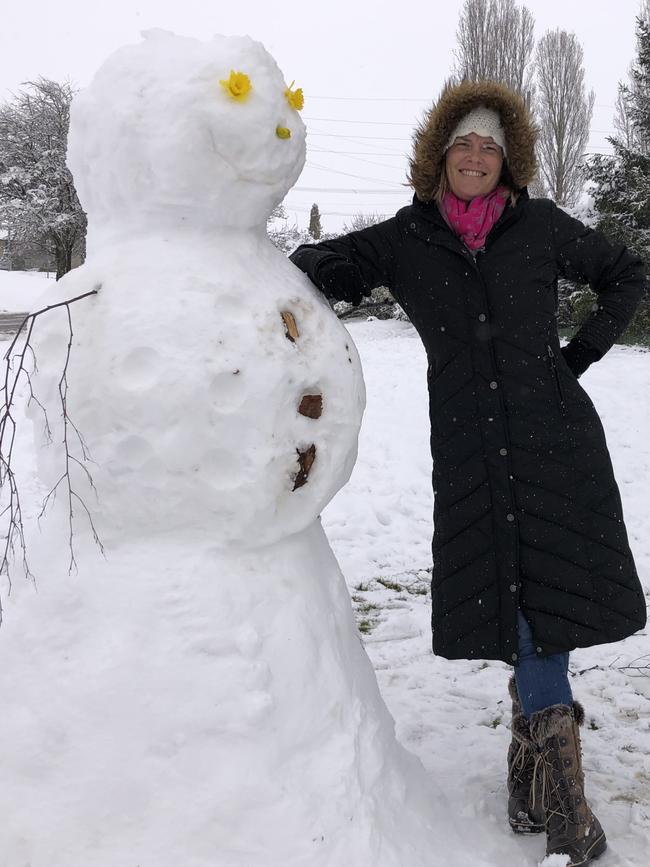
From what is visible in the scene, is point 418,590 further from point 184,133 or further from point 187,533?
point 184,133

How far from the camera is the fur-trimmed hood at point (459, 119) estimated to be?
232cm

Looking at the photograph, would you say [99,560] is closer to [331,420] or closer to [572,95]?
[331,420]

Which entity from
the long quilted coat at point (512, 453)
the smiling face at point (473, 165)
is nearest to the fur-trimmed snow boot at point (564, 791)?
the long quilted coat at point (512, 453)

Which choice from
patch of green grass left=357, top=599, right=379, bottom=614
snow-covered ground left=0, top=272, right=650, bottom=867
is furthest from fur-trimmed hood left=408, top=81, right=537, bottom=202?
patch of green grass left=357, top=599, right=379, bottom=614

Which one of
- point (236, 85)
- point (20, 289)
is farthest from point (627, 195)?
point (20, 289)

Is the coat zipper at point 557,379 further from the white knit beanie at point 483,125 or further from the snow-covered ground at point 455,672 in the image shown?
the snow-covered ground at point 455,672

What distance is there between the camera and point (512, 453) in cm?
223

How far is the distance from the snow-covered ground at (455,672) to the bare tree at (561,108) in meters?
13.5

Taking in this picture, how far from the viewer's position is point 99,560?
6.30 feet

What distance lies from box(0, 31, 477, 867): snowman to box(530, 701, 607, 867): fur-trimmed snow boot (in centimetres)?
35

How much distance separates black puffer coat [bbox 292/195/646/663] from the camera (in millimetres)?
2225

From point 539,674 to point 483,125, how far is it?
1575mm

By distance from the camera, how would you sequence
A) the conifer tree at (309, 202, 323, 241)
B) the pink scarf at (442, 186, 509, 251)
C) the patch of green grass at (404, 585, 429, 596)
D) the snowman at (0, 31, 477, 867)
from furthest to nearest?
the conifer tree at (309, 202, 323, 241), the patch of green grass at (404, 585, 429, 596), the pink scarf at (442, 186, 509, 251), the snowman at (0, 31, 477, 867)

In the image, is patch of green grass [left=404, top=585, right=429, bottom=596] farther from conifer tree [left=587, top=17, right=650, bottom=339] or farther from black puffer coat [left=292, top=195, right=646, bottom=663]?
conifer tree [left=587, top=17, right=650, bottom=339]
